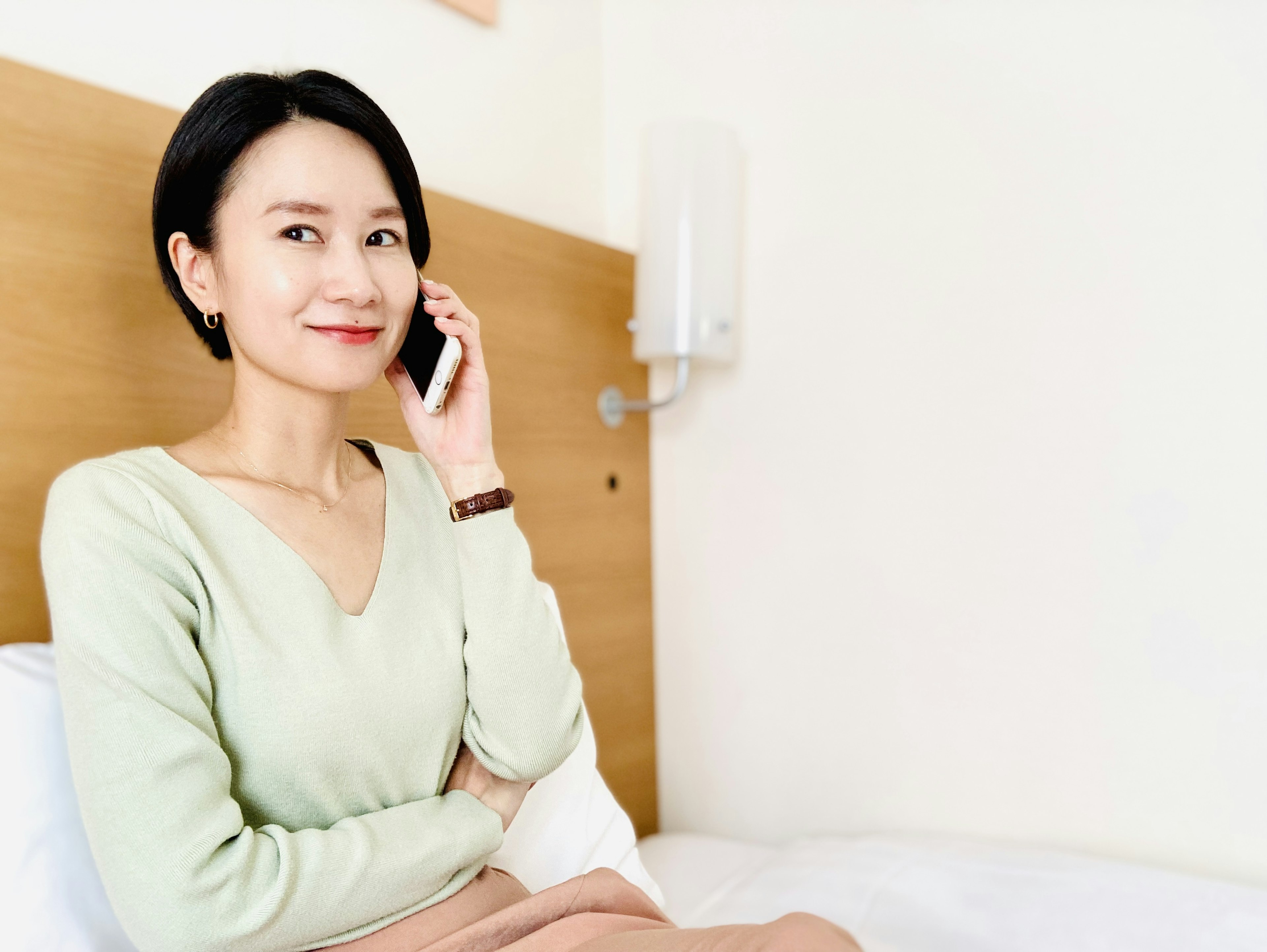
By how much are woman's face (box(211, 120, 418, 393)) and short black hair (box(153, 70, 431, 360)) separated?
0.04ft

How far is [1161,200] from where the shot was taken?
→ 4.65ft

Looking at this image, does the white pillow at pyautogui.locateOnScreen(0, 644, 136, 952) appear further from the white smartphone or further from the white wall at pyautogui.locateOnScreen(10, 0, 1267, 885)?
the white wall at pyautogui.locateOnScreen(10, 0, 1267, 885)

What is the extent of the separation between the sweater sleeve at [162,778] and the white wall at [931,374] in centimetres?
63

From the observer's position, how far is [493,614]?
1002 millimetres

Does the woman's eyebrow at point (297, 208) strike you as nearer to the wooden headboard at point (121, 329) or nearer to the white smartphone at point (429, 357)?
the white smartphone at point (429, 357)

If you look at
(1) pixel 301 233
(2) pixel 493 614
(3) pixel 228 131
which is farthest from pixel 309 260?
(2) pixel 493 614

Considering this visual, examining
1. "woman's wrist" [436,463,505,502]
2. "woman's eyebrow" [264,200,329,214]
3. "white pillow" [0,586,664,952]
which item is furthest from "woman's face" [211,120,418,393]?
"white pillow" [0,586,664,952]

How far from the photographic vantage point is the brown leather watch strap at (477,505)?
3.43ft

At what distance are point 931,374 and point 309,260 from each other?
1042mm

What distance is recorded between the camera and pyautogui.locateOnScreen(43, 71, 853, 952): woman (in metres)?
0.76

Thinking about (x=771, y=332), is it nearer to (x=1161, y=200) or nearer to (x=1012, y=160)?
(x=1012, y=160)

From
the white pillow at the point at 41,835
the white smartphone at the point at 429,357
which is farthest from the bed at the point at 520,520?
the white smartphone at the point at 429,357

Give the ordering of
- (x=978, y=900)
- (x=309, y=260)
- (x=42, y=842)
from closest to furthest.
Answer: (x=42, y=842)
(x=309, y=260)
(x=978, y=900)

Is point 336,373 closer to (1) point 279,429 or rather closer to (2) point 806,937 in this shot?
(1) point 279,429
